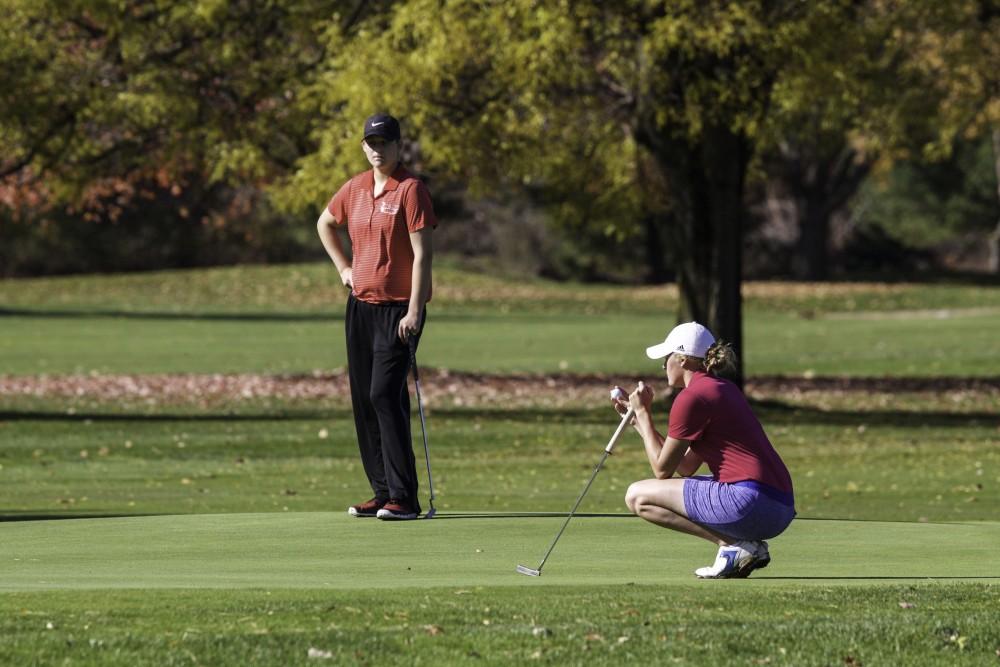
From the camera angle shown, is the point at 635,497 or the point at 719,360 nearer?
the point at 719,360

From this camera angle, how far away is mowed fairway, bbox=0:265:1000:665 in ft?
23.0

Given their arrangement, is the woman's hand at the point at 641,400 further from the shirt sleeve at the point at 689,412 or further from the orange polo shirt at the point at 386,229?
the orange polo shirt at the point at 386,229

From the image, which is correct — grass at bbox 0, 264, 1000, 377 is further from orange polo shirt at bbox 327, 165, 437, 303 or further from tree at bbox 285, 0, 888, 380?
orange polo shirt at bbox 327, 165, 437, 303

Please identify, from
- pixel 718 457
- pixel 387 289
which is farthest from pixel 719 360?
pixel 387 289

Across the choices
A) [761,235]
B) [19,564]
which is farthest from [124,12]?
[761,235]

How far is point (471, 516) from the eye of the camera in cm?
1049

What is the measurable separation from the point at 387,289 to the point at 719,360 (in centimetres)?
236

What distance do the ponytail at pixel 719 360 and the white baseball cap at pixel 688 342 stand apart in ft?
0.09

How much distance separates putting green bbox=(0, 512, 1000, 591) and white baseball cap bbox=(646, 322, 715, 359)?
102 centimetres

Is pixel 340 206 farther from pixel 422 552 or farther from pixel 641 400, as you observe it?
pixel 641 400

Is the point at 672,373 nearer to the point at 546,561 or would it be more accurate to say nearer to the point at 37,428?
the point at 546,561

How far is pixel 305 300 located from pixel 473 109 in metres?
28.1

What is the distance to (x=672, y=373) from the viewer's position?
8.37m

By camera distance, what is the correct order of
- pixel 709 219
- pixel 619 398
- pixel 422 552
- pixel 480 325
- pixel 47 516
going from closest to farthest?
1. pixel 619 398
2. pixel 422 552
3. pixel 47 516
4. pixel 709 219
5. pixel 480 325
